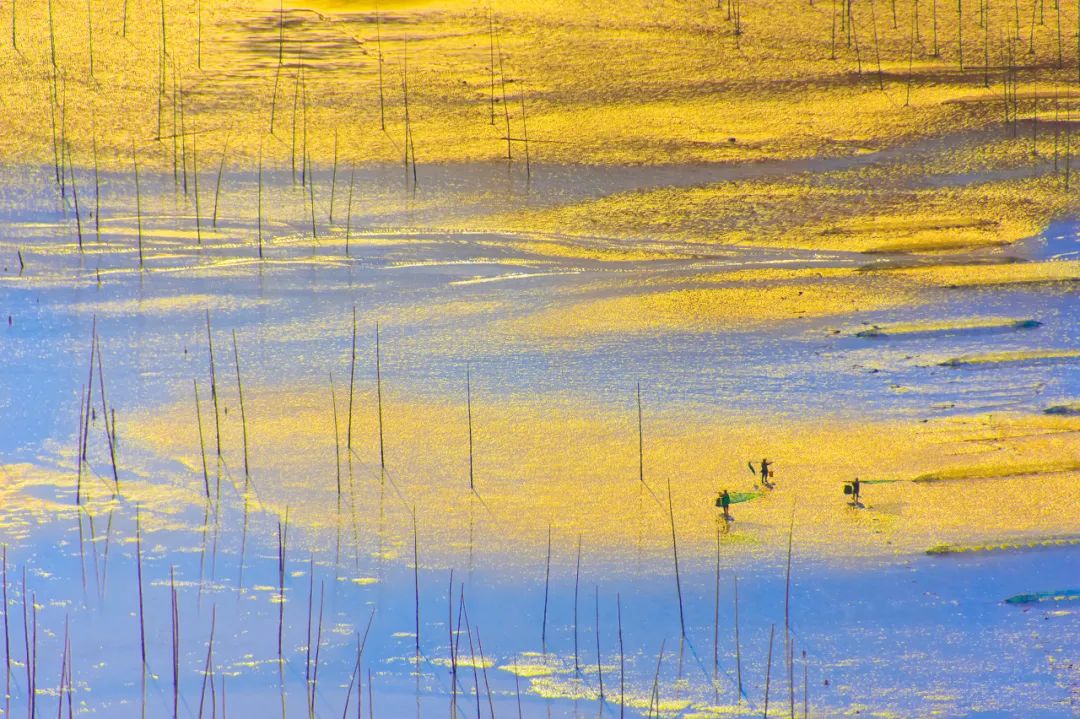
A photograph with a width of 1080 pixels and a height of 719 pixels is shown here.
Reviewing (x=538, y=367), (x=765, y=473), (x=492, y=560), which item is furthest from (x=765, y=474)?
(x=538, y=367)

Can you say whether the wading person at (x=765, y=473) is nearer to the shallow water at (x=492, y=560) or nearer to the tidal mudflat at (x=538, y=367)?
the tidal mudflat at (x=538, y=367)

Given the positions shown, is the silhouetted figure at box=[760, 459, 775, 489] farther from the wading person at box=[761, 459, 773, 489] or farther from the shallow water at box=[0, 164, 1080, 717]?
the shallow water at box=[0, 164, 1080, 717]

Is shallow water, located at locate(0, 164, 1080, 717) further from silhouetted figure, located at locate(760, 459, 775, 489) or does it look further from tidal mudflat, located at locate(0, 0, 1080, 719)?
silhouetted figure, located at locate(760, 459, 775, 489)

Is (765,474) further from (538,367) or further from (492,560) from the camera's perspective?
(538,367)

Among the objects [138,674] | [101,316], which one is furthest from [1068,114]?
[138,674]

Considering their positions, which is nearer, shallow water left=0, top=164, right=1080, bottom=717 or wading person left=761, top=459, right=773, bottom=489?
shallow water left=0, top=164, right=1080, bottom=717

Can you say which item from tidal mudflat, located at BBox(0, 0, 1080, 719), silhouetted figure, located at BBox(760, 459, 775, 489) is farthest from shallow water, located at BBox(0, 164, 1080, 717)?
silhouetted figure, located at BBox(760, 459, 775, 489)

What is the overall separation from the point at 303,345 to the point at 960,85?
3.72 metres

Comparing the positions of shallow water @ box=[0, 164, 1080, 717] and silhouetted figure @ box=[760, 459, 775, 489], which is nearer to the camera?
shallow water @ box=[0, 164, 1080, 717]

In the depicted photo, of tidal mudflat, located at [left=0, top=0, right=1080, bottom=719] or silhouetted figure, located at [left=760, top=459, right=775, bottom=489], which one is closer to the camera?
tidal mudflat, located at [left=0, top=0, right=1080, bottom=719]

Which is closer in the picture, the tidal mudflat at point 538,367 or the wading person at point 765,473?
the tidal mudflat at point 538,367

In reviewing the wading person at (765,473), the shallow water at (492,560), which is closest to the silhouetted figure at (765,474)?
the wading person at (765,473)

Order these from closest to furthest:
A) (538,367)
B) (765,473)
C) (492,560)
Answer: (492,560), (765,473), (538,367)

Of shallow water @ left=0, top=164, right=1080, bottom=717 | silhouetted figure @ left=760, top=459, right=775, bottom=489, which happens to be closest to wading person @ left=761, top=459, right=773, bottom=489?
silhouetted figure @ left=760, top=459, right=775, bottom=489
